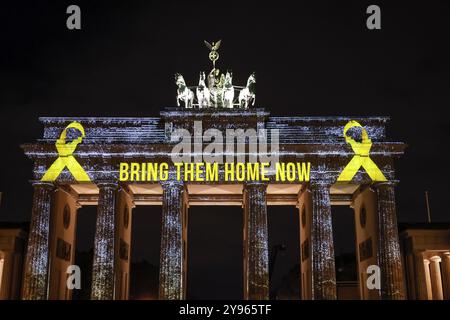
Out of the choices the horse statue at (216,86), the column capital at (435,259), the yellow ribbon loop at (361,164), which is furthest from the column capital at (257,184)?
the column capital at (435,259)

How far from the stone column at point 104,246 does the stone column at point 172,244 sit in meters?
3.66

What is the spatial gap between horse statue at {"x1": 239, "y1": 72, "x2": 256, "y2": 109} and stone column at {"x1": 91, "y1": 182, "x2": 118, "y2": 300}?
39.5ft

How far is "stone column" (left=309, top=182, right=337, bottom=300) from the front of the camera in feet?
126

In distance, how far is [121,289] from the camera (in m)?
42.0

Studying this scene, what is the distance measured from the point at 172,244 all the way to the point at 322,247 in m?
10.9

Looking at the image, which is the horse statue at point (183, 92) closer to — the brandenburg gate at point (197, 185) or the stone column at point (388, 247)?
the brandenburg gate at point (197, 185)

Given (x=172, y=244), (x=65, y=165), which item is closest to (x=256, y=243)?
(x=172, y=244)

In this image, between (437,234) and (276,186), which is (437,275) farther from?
(276,186)

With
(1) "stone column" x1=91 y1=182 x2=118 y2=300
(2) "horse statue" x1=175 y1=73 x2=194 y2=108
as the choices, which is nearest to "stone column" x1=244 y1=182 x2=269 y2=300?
(2) "horse statue" x1=175 y1=73 x2=194 y2=108

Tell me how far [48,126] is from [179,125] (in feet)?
33.8

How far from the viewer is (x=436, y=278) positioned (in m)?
45.6

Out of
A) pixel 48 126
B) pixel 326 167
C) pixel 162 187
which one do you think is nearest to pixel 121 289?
pixel 162 187

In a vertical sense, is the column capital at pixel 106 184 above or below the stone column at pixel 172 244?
above

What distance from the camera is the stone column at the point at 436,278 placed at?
44.4 metres
